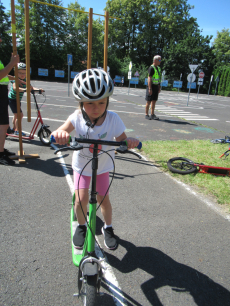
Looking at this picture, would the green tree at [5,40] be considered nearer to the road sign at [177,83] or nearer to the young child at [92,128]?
the road sign at [177,83]

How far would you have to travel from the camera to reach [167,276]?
2262mm

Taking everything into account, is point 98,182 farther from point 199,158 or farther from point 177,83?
point 177,83

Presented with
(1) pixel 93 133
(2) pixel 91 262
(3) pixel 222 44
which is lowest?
(2) pixel 91 262

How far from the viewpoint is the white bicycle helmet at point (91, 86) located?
72.4 inches

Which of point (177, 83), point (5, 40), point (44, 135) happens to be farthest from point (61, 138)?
point (177, 83)

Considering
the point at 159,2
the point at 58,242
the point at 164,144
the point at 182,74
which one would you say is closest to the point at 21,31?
the point at 182,74

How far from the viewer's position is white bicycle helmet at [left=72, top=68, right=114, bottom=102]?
1838 millimetres

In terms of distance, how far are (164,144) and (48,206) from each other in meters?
4.06

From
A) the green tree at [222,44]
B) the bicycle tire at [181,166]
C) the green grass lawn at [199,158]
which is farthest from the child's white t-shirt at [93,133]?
the green tree at [222,44]

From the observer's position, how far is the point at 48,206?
3.31 m

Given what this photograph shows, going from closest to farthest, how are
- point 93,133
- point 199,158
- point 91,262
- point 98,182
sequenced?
1. point 91,262
2. point 93,133
3. point 98,182
4. point 199,158

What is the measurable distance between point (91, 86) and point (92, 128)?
450 millimetres

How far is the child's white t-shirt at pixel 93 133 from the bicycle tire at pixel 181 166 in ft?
8.66

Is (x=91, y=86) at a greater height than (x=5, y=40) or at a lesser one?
lesser
